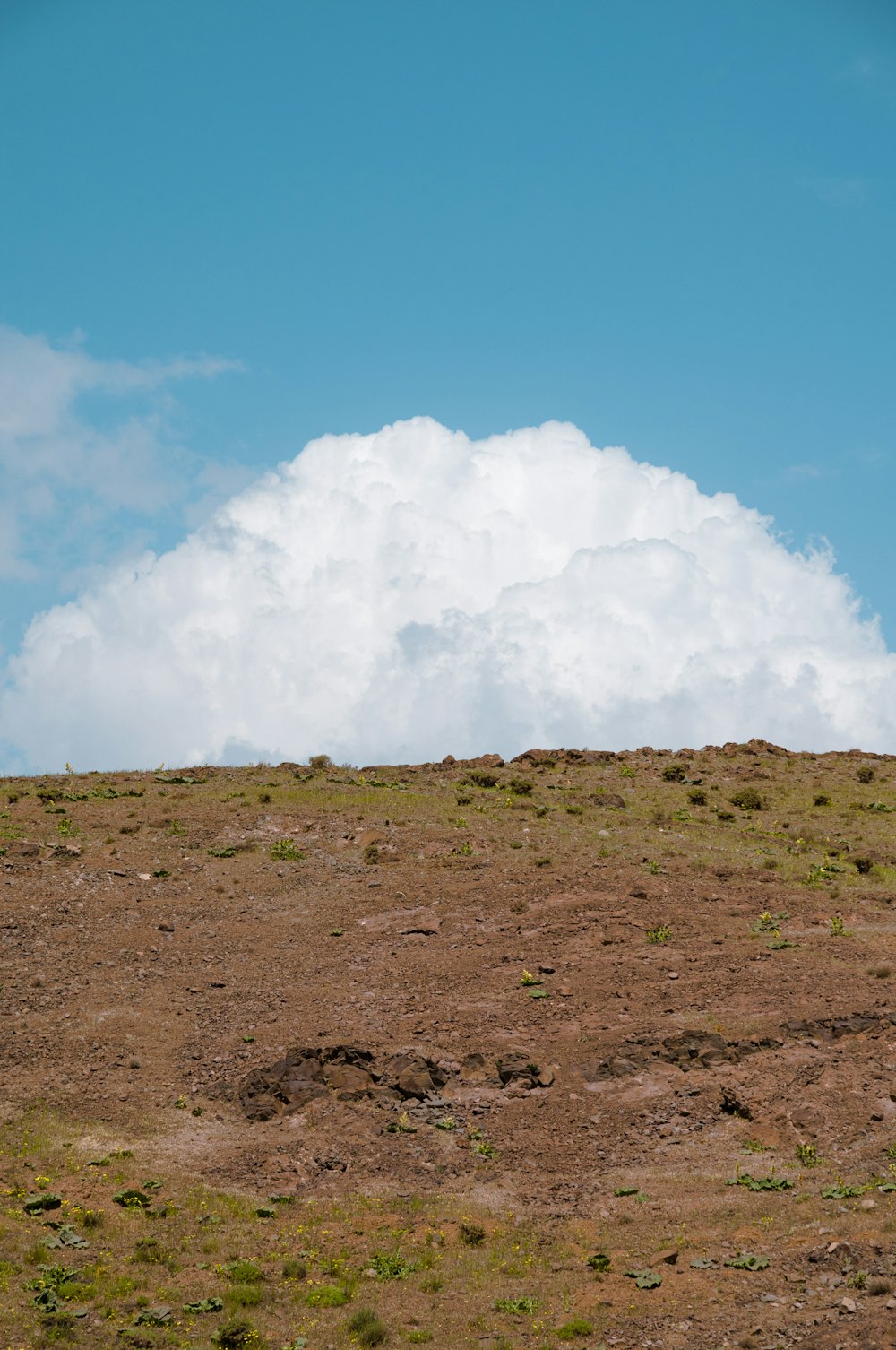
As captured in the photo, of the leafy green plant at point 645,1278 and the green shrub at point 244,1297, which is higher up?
the leafy green plant at point 645,1278

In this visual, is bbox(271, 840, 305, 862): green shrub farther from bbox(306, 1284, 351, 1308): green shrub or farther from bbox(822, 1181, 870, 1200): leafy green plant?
bbox(822, 1181, 870, 1200): leafy green plant

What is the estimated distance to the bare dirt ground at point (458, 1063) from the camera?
16.7 m


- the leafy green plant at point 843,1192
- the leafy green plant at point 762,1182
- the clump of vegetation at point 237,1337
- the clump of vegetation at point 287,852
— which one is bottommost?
the clump of vegetation at point 237,1337

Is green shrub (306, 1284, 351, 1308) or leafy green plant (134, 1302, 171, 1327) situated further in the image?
green shrub (306, 1284, 351, 1308)

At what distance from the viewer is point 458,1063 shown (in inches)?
981

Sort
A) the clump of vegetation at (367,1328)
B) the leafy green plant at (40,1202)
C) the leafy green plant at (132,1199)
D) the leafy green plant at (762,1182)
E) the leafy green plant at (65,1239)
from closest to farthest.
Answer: the clump of vegetation at (367,1328), the leafy green plant at (65,1239), the leafy green plant at (762,1182), the leafy green plant at (40,1202), the leafy green plant at (132,1199)

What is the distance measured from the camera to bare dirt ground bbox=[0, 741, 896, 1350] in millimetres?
16656

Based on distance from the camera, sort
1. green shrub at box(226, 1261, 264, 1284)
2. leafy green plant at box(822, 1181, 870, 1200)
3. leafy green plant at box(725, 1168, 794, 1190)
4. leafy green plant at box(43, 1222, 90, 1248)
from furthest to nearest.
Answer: leafy green plant at box(725, 1168, 794, 1190)
leafy green plant at box(43, 1222, 90, 1248)
leafy green plant at box(822, 1181, 870, 1200)
green shrub at box(226, 1261, 264, 1284)

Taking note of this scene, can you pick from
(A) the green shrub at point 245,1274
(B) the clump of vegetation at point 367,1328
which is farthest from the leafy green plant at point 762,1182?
(A) the green shrub at point 245,1274

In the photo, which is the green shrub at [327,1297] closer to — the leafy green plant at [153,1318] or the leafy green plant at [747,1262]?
the leafy green plant at [153,1318]

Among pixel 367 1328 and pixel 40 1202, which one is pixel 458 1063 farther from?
pixel 367 1328

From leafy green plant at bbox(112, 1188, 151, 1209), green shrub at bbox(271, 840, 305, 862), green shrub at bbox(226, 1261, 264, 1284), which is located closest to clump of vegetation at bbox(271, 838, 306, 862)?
green shrub at bbox(271, 840, 305, 862)

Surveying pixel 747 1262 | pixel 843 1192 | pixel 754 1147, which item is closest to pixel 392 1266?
pixel 747 1262

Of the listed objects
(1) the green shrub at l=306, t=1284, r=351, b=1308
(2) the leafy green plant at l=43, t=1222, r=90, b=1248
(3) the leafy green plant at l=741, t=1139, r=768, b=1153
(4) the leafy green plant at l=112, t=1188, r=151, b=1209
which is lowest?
(1) the green shrub at l=306, t=1284, r=351, b=1308
